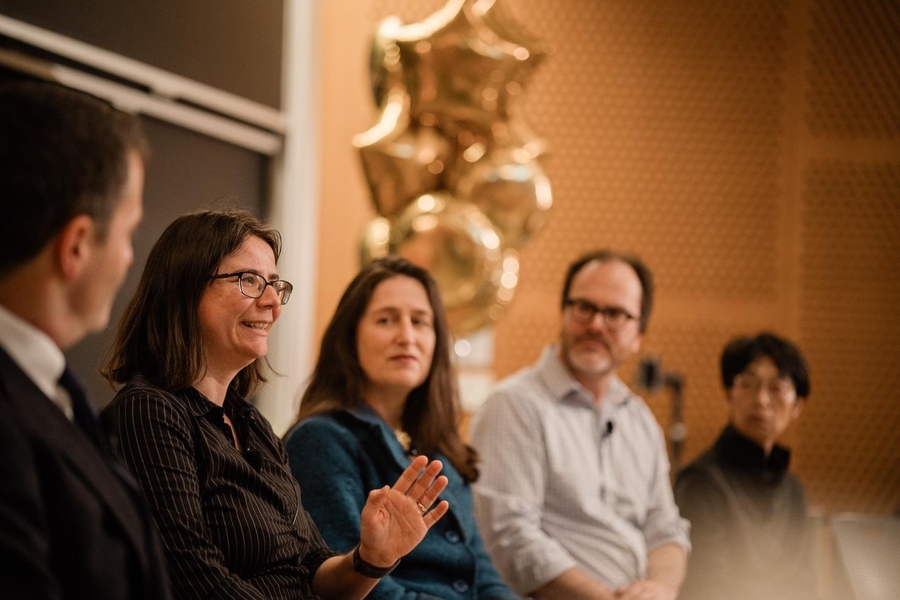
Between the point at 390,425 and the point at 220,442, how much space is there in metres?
0.82

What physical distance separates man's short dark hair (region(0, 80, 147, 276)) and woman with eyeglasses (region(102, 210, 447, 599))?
19.0 inches

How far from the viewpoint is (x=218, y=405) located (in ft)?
5.18

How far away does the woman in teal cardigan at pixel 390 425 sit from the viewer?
2023 mm

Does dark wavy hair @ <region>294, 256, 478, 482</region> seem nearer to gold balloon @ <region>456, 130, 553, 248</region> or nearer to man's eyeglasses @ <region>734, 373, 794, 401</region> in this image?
man's eyeglasses @ <region>734, 373, 794, 401</region>

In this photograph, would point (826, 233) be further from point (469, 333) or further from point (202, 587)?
point (202, 587)

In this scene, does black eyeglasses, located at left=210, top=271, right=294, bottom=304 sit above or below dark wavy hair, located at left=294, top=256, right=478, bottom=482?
above

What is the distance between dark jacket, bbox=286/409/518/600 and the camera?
1985 millimetres

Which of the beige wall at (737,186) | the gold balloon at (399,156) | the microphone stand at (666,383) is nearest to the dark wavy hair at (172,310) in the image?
the gold balloon at (399,156)

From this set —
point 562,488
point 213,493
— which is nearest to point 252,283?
point 213,493

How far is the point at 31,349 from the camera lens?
39.3 inches

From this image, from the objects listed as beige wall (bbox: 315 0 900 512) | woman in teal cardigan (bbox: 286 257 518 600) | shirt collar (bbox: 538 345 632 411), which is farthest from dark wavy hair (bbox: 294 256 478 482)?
beige wall (bbox: 315 0 900 512)

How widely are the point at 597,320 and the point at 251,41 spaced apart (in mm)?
2118

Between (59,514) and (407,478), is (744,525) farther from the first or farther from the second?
(59,514)

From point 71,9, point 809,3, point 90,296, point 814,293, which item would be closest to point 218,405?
point 90,296
